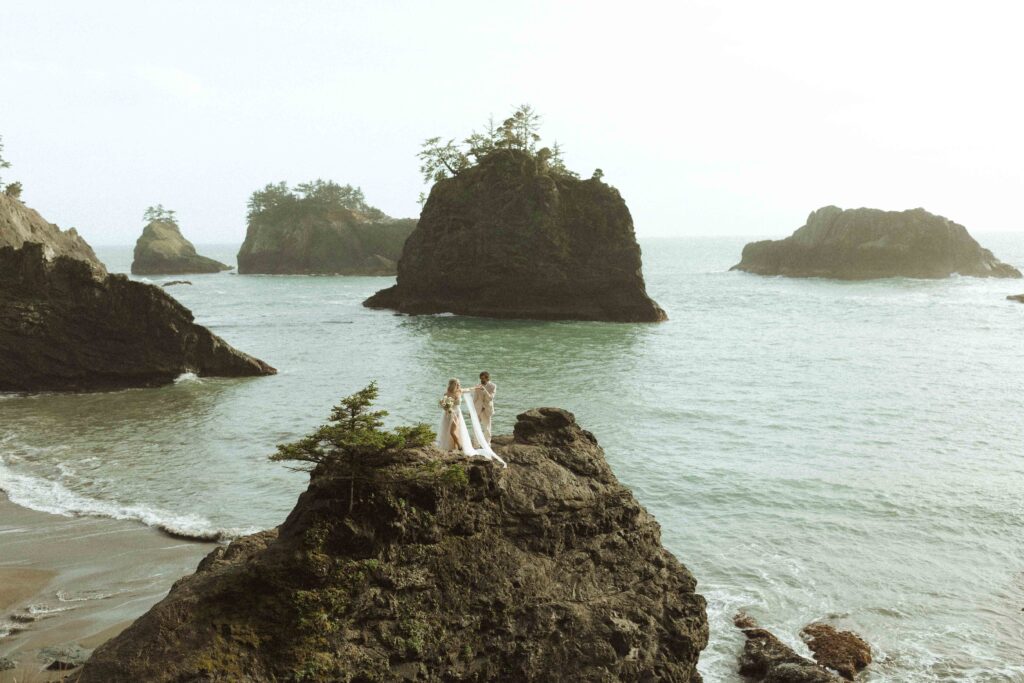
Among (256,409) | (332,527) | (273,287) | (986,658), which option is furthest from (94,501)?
(273,287)

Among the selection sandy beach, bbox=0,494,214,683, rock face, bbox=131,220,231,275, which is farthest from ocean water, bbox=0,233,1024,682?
rock face, bbox=131,220,231,275

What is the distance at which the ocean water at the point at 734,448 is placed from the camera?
17.0 m

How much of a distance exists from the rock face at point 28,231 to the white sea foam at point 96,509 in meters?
17.0

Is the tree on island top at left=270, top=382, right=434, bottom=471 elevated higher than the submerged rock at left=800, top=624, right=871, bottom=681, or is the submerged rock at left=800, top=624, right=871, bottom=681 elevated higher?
the tree on island top at left=270, top=382, right=434, bottom=471

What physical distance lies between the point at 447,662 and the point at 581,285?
56.1 m

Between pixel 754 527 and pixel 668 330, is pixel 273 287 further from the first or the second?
pixel 754 527

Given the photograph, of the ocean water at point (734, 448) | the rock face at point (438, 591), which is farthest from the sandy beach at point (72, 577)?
the rock face at point (438, 591)

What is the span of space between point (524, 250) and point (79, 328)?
36506 millimetres

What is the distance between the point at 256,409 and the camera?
33.5 m

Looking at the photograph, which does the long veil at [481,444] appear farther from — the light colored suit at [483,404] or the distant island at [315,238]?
the distant island at [315,238]

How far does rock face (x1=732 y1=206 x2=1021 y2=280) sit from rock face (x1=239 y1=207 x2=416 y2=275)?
63176mm

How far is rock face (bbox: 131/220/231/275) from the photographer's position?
433 feet

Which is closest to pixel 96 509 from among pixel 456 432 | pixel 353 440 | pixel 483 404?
pixel 483 404

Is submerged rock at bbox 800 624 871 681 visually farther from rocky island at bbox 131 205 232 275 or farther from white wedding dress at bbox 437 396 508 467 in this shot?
rocky island at bbox 131 205 232 275
